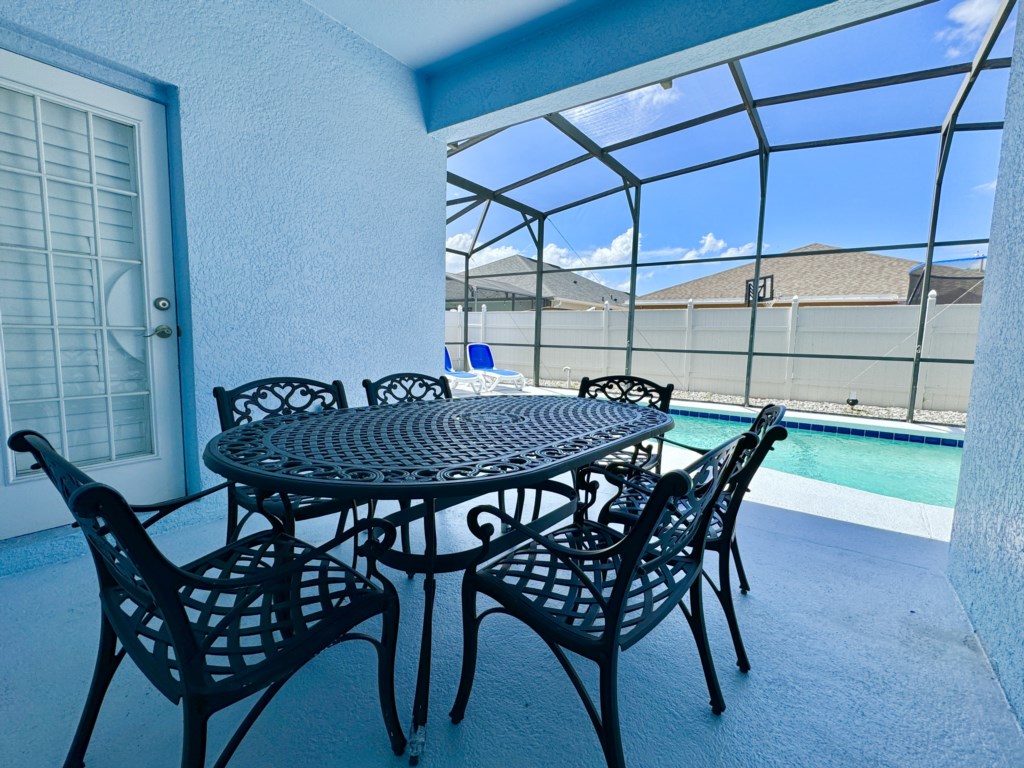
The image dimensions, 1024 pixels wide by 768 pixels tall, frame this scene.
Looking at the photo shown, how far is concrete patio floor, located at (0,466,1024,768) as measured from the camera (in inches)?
42.7

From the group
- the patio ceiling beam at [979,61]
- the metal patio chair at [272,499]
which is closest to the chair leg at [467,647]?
the metal patio chair at [272,499]

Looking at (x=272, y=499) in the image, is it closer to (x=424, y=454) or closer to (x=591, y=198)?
(x=424, y=454)

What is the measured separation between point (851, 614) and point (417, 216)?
3242 millimetres

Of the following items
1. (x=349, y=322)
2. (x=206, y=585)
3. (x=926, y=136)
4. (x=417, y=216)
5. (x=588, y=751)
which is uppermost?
(x=926, y=136)

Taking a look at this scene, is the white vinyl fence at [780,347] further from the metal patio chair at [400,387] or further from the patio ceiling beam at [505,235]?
the metal patio chair at [400,387]

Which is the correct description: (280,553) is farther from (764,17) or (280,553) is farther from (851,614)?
(764,17)

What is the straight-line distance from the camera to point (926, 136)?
16.1 ft

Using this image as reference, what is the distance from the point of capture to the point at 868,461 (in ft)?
13.8

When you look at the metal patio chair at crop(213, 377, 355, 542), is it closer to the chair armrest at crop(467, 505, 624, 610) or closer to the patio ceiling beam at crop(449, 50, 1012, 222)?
the chair armrest at crop(467, 505, 624, 610)

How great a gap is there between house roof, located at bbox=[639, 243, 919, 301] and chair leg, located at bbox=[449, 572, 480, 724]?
39.5ft

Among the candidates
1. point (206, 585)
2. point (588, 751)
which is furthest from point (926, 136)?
point (206, 585)

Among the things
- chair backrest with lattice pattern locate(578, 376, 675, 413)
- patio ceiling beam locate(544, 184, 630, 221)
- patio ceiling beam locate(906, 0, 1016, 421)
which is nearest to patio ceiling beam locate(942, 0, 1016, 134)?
patio ceiling beam locate(906, 0, 1016, 421)

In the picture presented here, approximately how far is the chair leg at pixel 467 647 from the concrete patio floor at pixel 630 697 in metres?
0.05

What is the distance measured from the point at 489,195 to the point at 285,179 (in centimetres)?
439
